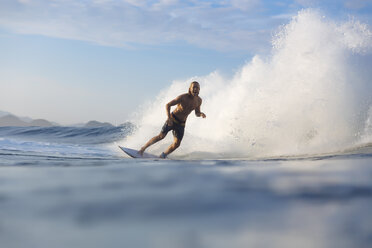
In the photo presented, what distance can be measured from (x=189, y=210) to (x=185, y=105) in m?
6.33

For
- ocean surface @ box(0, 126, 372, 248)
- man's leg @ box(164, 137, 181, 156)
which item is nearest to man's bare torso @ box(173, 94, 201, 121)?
man's leg @ box(164, 137, 181, 156)

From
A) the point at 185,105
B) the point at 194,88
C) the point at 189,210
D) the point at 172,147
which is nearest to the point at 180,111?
the point at 185,105

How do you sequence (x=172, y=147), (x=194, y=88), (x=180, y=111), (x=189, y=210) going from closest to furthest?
(x=189, y=210), (x=194, y=88), (x=172, y=147), (x=180, y=111)

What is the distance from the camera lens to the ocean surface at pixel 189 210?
5.02 ft

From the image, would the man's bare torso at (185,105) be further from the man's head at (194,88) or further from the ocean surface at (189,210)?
the ocean surface at (189,210)

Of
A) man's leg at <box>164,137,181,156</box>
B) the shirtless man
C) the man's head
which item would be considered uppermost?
the man's head

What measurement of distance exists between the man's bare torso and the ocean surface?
5.02 metres

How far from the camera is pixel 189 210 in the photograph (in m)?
2.01

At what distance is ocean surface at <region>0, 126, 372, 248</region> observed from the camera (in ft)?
5.02

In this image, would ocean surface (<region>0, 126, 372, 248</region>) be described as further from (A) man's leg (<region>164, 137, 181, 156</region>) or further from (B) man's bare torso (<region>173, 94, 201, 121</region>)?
(B) man's bare torso (<region>173, 94, 201, 121</region>)

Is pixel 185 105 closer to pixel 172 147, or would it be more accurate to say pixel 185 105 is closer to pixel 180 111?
pixel 180 111

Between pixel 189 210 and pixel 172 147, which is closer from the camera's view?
pixel 189 210

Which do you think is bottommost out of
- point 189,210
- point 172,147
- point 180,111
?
point 189,210

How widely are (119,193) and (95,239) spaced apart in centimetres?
96
